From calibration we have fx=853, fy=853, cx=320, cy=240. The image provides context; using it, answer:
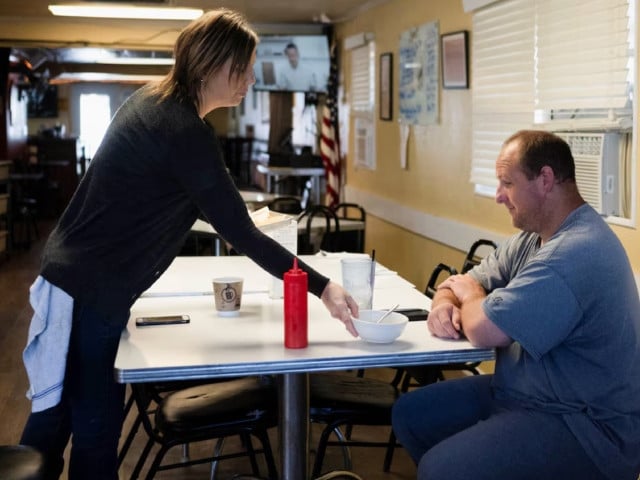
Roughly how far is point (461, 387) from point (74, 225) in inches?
45.0

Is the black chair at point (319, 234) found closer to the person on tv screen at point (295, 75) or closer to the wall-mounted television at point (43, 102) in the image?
the person on tv screen at point (295, 75)

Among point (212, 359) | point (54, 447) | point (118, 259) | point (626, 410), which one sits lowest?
point (54, 447)

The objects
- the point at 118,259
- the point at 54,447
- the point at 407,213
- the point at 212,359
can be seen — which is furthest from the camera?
the point at 407,213

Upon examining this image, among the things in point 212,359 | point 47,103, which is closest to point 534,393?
point 212,359

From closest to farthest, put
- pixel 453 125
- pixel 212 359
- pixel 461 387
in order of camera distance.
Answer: pixel 212 359, pixel 461 387, pixel 453 125

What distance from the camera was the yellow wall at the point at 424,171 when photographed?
4.89 meters

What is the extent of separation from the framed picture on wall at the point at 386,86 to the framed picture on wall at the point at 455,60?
1175 mm

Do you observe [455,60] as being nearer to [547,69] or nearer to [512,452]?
[547,69]

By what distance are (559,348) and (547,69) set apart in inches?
82.4

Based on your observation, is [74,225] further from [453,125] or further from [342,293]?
[453,125]

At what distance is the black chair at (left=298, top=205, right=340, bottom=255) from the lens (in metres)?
5.32

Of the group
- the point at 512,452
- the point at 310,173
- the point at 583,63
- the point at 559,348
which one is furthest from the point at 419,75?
the point at 512,452

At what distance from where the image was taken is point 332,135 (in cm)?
805

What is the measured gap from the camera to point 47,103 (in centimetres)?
1788
